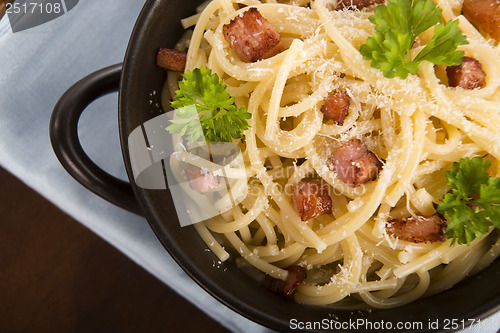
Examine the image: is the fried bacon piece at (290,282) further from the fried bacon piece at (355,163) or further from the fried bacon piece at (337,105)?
the fried bacon piece at (337,105)

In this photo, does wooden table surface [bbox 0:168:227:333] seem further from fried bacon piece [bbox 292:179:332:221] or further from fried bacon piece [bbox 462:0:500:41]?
fried bacon piece [bbox 462:0:500:41]

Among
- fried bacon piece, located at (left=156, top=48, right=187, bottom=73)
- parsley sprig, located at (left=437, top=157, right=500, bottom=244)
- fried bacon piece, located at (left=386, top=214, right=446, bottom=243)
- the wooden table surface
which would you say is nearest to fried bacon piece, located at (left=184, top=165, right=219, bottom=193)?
fried bacon piece, located at (left=156, top=48, right=187, bottom=73)

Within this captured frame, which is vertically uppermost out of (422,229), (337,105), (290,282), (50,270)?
(337,105)

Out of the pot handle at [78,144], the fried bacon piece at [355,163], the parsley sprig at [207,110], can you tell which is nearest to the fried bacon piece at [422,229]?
the fried bacon piece at [355,163]

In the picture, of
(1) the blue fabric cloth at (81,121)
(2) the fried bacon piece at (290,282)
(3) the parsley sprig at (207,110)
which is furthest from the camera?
(1) the blue fabric cloth at (81,121)

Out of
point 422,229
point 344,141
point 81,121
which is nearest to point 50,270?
point 81,121

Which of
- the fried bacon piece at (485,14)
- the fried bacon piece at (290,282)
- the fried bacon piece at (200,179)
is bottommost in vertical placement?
the fried bacon piece at (290,282)

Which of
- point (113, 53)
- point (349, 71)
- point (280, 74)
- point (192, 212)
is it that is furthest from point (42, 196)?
point (349, 71)

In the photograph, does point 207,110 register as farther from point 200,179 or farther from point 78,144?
point 78,144
